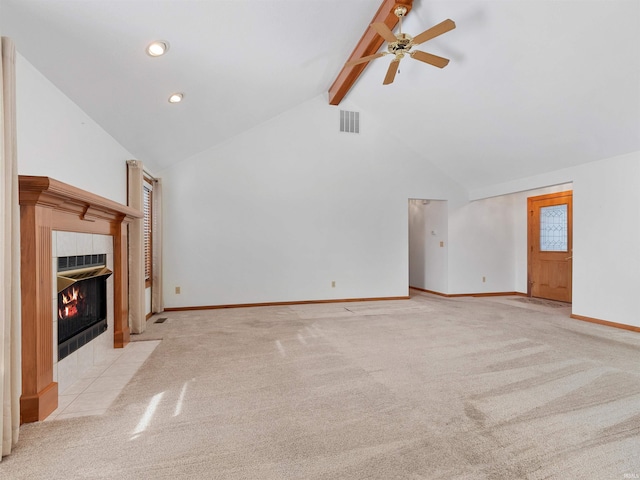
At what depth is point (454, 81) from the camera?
179 inches

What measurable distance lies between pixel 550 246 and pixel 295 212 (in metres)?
5.26

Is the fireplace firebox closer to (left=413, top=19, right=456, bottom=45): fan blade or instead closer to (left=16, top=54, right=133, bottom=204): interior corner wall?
(left=16, top=54, right=133, bottom=204): interior corner wall

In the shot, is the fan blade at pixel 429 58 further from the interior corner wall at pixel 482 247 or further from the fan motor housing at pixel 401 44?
the interior corner wall at pixel 482 247

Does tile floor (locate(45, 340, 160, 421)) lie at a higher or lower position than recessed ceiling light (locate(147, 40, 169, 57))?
lower

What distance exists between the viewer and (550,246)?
268 inches

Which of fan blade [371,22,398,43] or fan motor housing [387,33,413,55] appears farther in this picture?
fan motor housing [387,33,413,55]

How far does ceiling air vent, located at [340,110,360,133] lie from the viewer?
21.4 feet

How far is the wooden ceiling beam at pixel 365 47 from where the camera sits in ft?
12.0

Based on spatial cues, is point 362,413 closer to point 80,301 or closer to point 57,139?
point 80,301

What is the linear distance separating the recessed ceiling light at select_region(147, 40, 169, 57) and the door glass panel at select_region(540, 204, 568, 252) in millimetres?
7193

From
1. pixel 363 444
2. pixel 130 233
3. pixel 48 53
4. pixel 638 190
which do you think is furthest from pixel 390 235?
pixel 48 53

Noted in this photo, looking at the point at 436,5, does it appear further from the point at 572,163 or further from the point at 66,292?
the point at 66,292

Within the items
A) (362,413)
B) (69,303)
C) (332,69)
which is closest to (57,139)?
(69,303)

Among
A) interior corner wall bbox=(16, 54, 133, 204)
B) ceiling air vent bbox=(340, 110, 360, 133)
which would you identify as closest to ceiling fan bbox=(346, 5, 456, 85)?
interior corner wall bbox=(16, 54, 133, 204)
